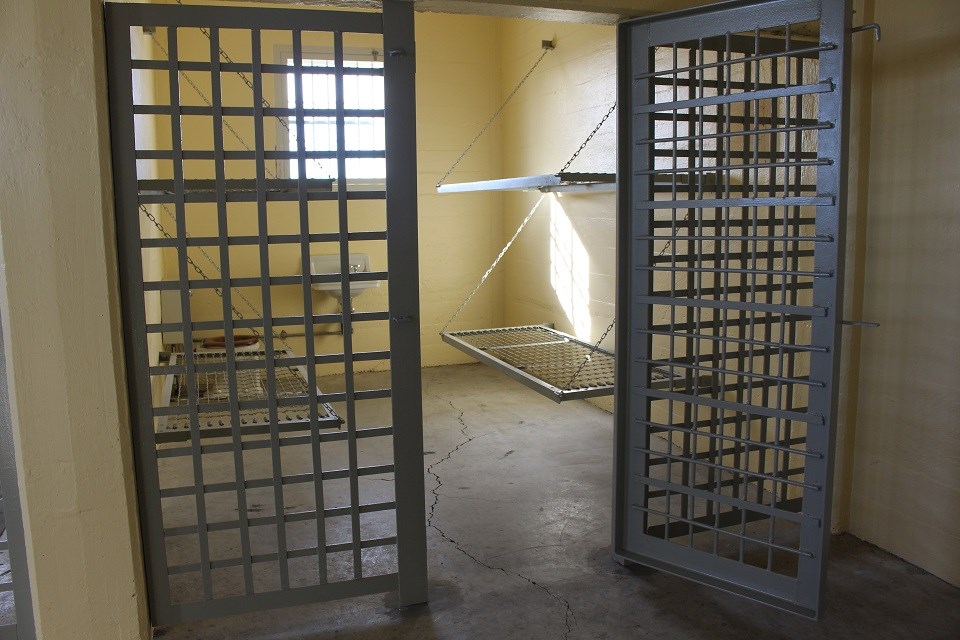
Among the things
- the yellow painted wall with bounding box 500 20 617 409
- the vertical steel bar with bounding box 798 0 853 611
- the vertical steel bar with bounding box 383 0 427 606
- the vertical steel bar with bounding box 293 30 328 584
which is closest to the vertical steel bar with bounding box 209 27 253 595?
the vertical steel bar with bounding box 293 30 328 584

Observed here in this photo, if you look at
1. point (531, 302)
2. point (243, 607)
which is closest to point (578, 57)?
point (531, 302)

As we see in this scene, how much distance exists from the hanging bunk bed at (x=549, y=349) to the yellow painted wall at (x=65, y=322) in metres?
1.70

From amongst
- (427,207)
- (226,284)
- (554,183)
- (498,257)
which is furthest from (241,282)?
(427,207)

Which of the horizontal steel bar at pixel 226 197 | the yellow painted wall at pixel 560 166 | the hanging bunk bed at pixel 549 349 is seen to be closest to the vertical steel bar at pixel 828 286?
the hanging bunk bed at pixel 549 349

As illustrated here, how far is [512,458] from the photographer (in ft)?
14.1

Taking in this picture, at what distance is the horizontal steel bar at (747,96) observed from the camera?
2.33 m

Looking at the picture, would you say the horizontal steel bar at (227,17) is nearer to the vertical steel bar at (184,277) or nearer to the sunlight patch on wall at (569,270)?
the vertical steel bar at (184,277)

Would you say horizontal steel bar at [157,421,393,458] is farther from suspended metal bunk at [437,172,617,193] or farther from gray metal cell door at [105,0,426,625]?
suspended metal bunk at [437,172,617,193]

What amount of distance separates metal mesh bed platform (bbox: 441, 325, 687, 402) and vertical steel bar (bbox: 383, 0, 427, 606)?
0.80 metres

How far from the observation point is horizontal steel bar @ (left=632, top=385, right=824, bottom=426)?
8.08 ft

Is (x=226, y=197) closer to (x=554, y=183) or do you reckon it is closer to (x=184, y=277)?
(x=184, y=277)

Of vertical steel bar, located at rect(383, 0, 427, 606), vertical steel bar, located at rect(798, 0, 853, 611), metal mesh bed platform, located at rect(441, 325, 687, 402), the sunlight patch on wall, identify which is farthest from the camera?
the sunlight patch on wall

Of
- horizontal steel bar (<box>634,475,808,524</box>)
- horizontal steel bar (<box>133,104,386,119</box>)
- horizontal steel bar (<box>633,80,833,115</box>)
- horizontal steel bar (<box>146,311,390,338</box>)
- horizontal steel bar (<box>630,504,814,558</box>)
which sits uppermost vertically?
horizontal steel bar (<box>633,80,833,115</box>)

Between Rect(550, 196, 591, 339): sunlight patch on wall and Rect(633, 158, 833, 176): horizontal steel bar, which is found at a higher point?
Rect(633, 158, 833, 176): horizontal steel bar
